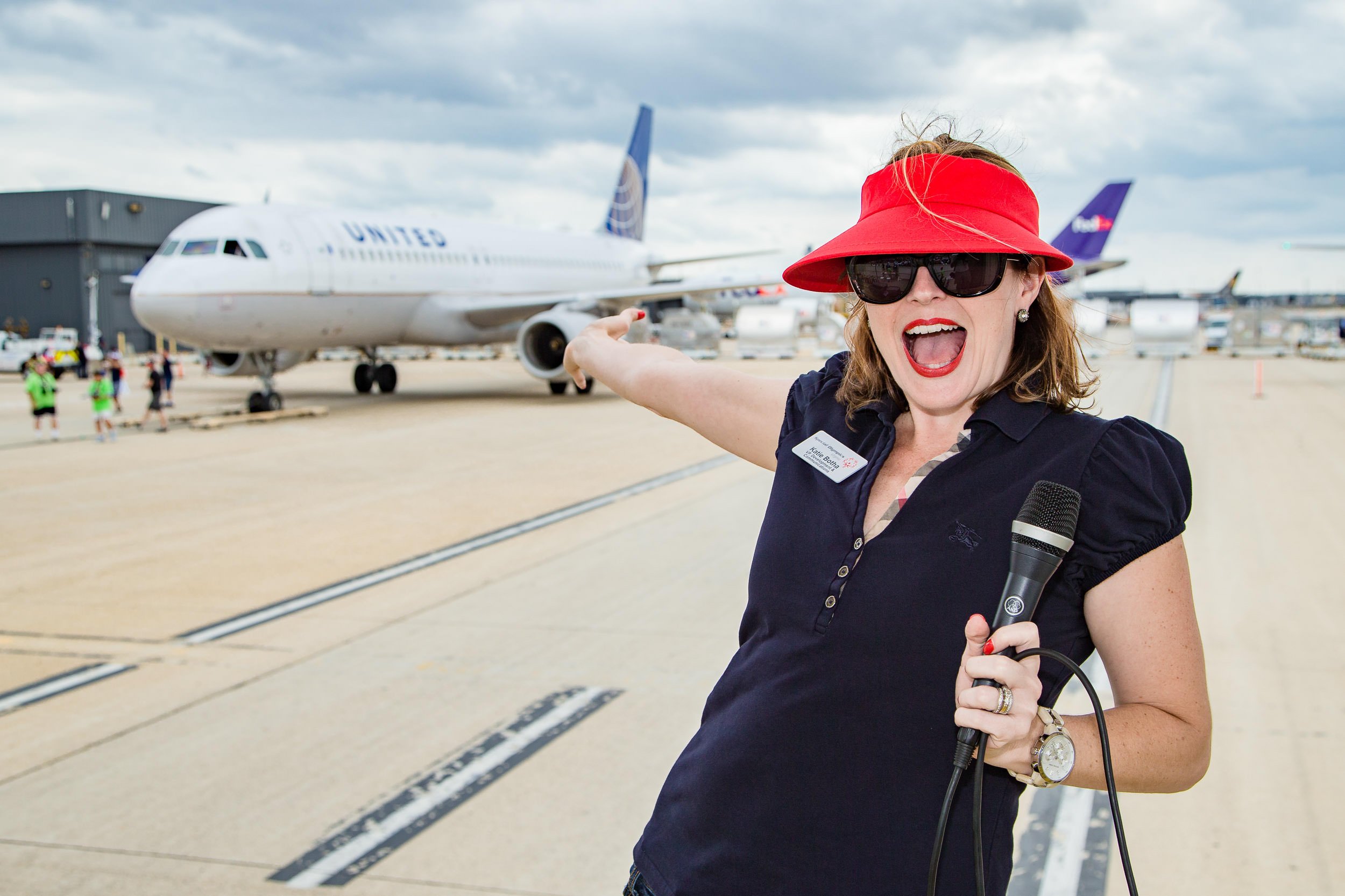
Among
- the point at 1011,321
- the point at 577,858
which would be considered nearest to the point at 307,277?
the point at 577,858

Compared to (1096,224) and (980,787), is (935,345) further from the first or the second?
(1096,224)

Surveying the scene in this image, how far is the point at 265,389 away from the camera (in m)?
→ 18.3

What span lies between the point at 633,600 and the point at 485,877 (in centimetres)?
329

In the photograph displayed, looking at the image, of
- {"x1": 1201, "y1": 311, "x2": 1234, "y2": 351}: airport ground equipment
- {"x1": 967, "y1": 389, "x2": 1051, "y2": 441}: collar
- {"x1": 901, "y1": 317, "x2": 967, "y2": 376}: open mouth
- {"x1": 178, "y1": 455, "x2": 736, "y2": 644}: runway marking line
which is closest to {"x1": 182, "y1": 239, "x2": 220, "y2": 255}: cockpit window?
{"x1": 178, "y1": 455, "x2": 736, "y2": 644}: runway marking line

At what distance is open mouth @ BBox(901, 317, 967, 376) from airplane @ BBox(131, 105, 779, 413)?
43.3ft

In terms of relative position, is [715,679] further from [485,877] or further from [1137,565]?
[1137,565]

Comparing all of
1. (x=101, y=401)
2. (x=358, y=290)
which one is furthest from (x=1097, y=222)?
(x=101, y=401)

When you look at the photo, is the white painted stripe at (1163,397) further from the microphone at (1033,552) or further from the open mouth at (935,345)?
the microphone at (1033,552)

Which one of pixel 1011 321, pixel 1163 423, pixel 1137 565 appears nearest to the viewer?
pixel 1137 565

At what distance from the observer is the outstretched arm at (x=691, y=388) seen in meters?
2.13

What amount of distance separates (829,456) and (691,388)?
61 cm

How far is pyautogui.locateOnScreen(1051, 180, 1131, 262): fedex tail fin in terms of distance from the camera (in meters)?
39.5

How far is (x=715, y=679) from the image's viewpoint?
17.1 feet

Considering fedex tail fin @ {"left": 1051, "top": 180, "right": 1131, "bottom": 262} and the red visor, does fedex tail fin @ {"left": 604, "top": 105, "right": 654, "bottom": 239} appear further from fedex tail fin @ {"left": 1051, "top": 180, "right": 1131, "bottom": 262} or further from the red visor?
the red visor
